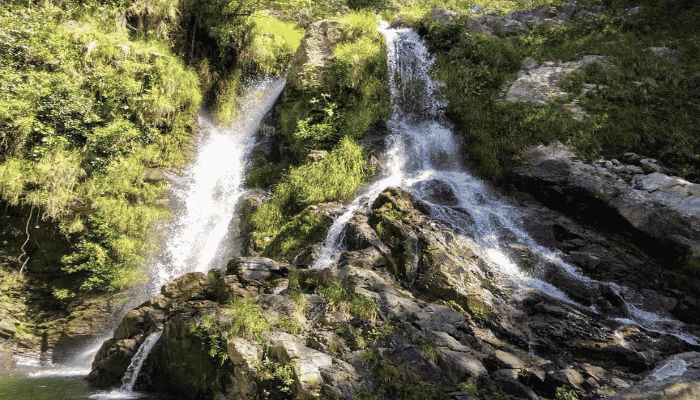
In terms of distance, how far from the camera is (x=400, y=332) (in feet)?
17.5

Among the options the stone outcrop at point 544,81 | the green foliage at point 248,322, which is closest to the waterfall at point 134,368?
the green foliage at point 248,322

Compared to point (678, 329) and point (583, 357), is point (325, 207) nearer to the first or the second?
point (583, 357)

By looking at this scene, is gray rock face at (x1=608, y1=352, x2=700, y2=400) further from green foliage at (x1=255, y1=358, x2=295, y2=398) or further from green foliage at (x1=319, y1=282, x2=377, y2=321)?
green foliage at (x1=255, y1=358, x2=295, y2=398)

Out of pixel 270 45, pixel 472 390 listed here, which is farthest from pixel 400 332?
pixel 270 45

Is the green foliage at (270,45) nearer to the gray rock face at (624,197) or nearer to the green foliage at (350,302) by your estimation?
the gray rock face at (624,197)

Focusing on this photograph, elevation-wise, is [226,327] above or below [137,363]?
above

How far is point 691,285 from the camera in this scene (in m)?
6.76

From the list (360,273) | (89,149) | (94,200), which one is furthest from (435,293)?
(89,149)

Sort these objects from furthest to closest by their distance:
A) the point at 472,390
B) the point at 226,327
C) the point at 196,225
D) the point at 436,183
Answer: the point at 196,225, the point at 436,183, the point at 226,327, the point at 472,390

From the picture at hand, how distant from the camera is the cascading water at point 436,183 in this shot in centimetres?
716

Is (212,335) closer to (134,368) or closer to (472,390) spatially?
(134,368)

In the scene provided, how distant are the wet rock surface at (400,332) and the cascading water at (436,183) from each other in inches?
10.1

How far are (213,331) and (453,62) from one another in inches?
476

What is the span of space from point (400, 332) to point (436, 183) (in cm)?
537
